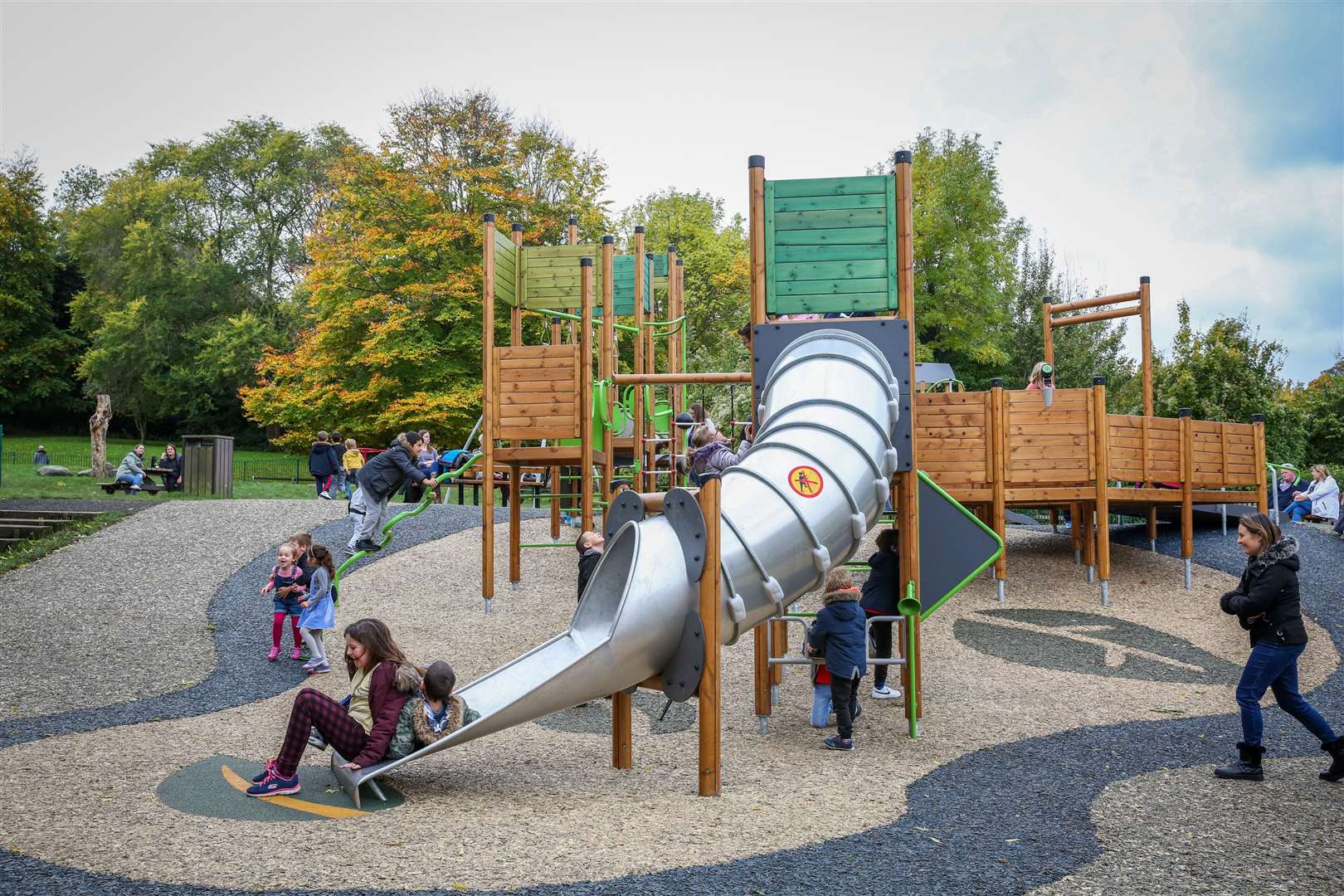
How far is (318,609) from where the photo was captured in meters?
10.8

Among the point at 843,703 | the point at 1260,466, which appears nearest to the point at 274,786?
the point at 843,703

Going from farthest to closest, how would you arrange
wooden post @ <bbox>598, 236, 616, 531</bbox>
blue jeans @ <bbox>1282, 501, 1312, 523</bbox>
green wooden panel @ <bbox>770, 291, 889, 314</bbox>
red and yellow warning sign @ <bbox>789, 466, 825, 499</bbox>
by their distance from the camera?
blue jeans @ <bbox>1282, 501, 1312, 523</bbox> → wooden post @ <bbox>598, 236, 616, 531</bbox> → green wooden panel @ <bbox>770, 291, 889, 314</bbox> → red and yellow warning sign @ <bbox>789, 466, 825, 499</bbox>

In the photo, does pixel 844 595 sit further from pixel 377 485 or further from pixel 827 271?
pixel 377 485

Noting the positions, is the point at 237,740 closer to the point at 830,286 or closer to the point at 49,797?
the point at 49,797

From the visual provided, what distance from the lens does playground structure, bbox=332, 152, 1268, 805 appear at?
6.77 meters

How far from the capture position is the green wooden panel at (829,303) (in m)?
9.23

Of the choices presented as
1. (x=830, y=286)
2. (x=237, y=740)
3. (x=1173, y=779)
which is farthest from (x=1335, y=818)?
(x=237, y=740)

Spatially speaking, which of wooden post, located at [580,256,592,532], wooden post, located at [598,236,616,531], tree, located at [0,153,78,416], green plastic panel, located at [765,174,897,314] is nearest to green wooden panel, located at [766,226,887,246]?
green plastic panel, located at [765,174,897,314]

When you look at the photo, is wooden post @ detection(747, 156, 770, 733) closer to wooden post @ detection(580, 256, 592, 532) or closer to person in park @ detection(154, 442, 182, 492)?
wooden post @ detection(580, 256, 592, 532)

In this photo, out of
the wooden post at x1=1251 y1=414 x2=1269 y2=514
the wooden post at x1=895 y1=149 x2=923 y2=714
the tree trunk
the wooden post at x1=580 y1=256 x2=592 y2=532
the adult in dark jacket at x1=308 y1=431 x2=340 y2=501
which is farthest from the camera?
the tree trunk

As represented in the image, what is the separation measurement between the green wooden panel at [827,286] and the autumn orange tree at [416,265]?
20.3 meters

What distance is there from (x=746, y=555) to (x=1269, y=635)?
11.2 ft

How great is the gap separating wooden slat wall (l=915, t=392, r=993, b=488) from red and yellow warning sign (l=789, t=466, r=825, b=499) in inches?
265

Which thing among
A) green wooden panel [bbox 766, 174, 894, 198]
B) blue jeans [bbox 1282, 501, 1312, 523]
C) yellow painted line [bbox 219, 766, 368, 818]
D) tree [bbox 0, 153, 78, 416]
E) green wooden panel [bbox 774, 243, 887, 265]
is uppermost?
tree [bbox 0, 153, 78, 416]
